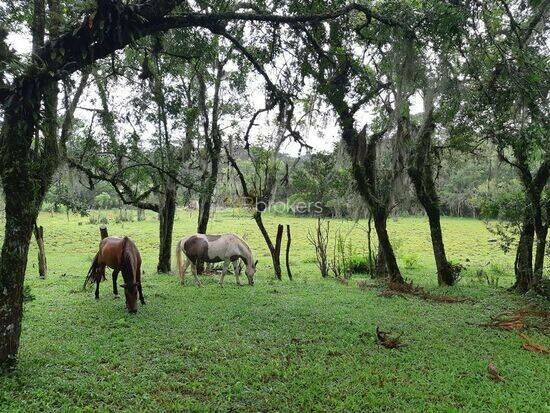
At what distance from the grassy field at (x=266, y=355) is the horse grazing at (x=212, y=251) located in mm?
1090

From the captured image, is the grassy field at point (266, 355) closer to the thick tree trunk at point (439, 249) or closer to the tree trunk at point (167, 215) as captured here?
the thick tree trunk at point (439, 249)

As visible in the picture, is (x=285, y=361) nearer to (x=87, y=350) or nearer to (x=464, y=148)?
(x=87, y=350)

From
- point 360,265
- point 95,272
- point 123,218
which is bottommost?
point 360,265

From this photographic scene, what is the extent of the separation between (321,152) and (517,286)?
703 centimetres

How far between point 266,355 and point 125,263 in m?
3.48

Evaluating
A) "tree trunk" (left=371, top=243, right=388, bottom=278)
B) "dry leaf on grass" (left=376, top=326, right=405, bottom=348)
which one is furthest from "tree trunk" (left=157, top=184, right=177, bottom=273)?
"dry leaf on grass" (left=376, top=326, right=405, bottom=348)

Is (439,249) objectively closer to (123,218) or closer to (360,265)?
(360,265)

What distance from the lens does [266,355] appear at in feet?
18.7

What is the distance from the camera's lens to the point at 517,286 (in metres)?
10.5

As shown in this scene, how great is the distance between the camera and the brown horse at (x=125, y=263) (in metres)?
7.68

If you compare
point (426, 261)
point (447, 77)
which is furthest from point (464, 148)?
point (426, 261)

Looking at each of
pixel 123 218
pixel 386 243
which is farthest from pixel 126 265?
pixel 123 218

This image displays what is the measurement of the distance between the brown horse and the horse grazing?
236cm

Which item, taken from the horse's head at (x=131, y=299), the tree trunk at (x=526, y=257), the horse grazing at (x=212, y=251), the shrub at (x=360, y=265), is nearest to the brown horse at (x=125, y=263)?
the horse's head at (x=131, y=299)
